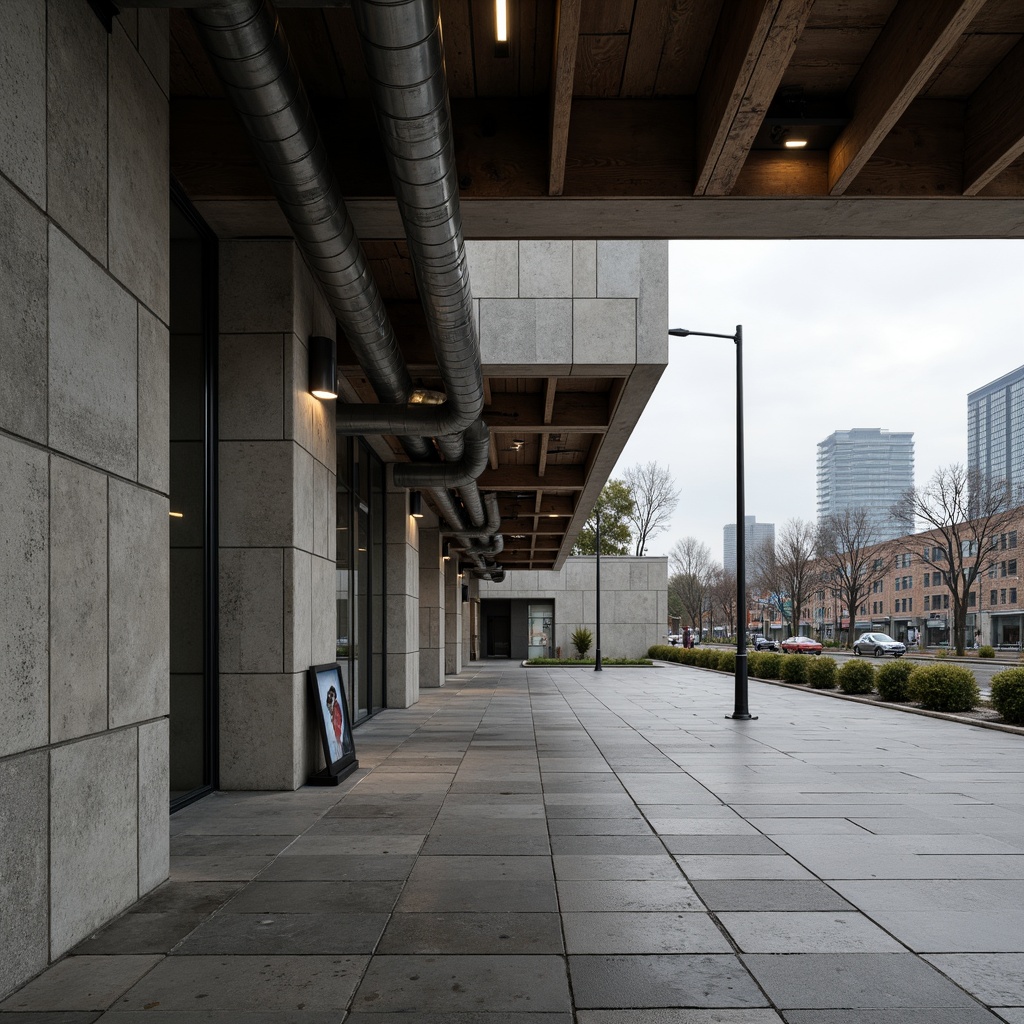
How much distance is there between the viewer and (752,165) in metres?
8.20

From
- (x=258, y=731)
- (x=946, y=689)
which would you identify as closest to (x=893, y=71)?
(x=258, y=731)

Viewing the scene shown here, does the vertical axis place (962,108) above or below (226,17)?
above

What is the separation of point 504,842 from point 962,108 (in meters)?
7.15

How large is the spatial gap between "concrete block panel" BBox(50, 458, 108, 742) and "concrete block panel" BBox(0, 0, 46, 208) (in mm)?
1322

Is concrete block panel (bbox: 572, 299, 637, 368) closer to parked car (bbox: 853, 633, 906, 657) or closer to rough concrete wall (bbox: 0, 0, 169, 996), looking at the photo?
rough concrete wall (bbox: 0, 0, 169, 996)

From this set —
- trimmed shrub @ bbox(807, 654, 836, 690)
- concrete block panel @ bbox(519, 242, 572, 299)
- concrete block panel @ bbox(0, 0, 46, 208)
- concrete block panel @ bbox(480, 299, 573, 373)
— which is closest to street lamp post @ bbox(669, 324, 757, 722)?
concrete block panel @ bbox(519, 242, 572, 299)

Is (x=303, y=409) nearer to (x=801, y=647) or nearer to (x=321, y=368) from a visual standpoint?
(x=321, y=368)

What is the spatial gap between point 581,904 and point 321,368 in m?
6.10

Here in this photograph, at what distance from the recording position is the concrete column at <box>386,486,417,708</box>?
1939cm

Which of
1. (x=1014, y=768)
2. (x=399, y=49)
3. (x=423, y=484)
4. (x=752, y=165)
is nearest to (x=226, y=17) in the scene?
(x=399, y=49)

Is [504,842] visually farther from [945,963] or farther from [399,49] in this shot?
[399,49]

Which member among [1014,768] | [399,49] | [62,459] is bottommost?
[1014,768]

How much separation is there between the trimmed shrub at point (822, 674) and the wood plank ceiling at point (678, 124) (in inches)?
671

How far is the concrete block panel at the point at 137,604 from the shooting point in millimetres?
5281
